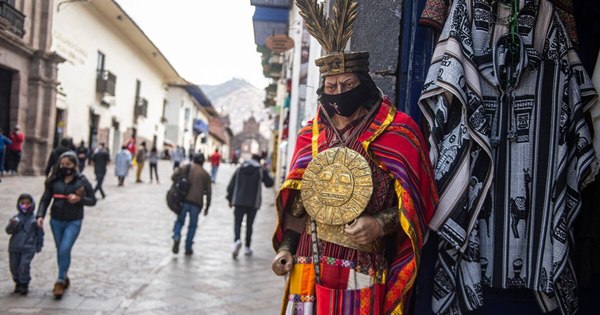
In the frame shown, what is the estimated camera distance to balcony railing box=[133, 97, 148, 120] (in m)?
33.6

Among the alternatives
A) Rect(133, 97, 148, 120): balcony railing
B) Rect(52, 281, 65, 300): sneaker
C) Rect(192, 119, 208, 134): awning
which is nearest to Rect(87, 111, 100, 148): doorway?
Rect(133, 97, 148, 120): balcony railing

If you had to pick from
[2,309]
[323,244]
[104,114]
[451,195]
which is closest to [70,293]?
[2,309]

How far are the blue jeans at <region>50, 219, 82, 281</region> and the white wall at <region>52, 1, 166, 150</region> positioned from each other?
55.1ft

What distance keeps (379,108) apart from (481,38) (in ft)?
1.86

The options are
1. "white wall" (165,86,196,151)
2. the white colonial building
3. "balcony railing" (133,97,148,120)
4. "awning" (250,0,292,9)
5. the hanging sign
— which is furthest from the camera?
"white wall" (165,86,196,151)

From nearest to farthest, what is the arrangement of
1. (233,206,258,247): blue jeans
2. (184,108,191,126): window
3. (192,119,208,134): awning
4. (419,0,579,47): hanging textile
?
1. (419,0,579,47): hanging textile
2. (233,206,258,247): blue jeans
3. (184,108,191,126): window
4. (192,119,208,134): awning

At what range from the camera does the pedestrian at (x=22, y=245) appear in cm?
571

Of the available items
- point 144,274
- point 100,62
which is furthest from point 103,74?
point 144,274

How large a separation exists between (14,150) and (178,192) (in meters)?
10.9

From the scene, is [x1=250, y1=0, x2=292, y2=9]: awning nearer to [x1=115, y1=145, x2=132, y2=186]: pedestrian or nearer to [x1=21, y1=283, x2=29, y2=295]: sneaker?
[x1=115, y1=145, x2=132, y2=186]: pedestrian

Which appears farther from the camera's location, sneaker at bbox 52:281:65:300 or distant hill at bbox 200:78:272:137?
distant hill at bbox 200:78:272:137

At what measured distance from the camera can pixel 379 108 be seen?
94.4 inches

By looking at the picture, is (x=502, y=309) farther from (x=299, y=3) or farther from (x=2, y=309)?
(x=2, y=309)

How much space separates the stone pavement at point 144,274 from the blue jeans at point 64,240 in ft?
1.04
